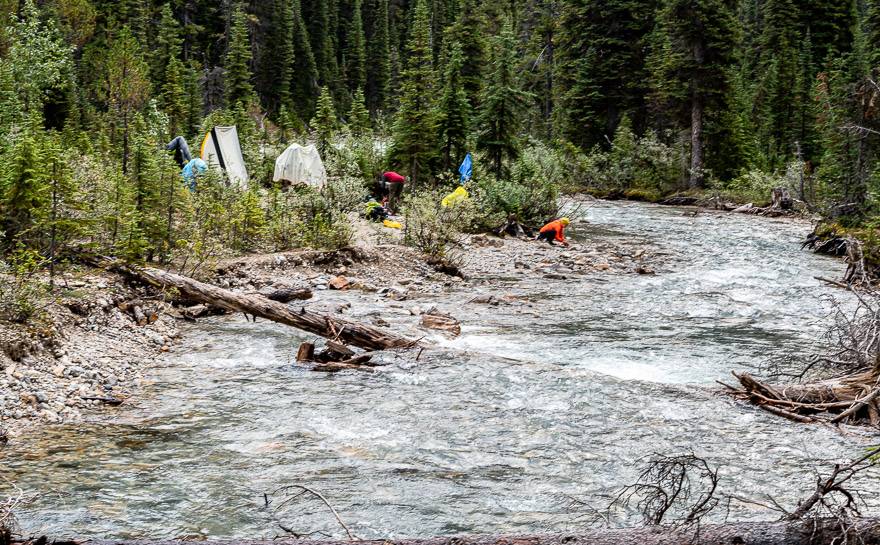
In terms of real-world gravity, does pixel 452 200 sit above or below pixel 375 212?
above

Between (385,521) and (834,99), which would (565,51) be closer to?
(834,99)

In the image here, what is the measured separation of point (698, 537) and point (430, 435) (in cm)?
390

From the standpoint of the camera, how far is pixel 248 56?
134 feet

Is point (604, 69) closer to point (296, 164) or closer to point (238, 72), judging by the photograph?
point (238, 72)

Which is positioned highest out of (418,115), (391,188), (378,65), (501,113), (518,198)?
(378,65)

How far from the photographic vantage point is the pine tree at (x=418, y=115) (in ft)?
77.8

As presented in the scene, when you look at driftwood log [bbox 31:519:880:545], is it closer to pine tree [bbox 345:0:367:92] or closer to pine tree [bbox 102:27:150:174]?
pine tree [bbox 102:27:150:174]

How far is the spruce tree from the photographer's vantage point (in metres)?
25.5

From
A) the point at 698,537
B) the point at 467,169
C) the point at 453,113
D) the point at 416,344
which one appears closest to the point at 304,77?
the point at 453,113

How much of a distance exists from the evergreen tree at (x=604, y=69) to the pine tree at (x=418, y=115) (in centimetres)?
1977

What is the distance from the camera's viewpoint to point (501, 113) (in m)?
25.5

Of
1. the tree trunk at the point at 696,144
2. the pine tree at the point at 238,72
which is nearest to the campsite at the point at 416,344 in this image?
the tree trunk at the point at 696,144

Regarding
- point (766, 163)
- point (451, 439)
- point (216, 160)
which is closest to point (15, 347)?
point (451, 439)

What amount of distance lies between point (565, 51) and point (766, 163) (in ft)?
43.7
